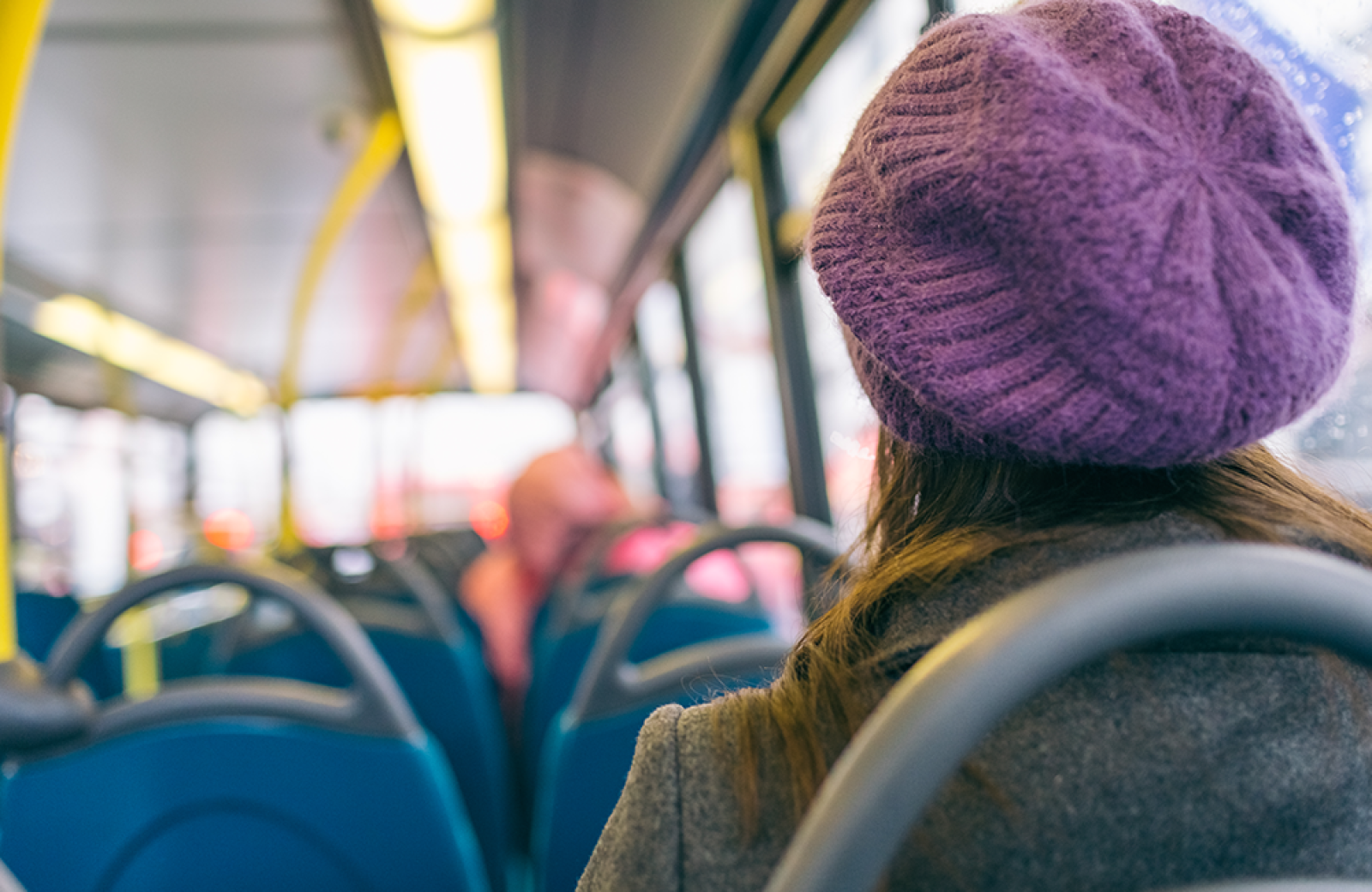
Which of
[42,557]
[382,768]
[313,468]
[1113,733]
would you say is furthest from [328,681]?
[313,468]

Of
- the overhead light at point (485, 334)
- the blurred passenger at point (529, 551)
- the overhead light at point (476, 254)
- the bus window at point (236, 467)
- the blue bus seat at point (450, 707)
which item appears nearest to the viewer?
the blue bus seat at point (450, 707)

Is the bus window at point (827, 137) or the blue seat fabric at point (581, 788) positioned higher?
the bus window at point (827, 137)

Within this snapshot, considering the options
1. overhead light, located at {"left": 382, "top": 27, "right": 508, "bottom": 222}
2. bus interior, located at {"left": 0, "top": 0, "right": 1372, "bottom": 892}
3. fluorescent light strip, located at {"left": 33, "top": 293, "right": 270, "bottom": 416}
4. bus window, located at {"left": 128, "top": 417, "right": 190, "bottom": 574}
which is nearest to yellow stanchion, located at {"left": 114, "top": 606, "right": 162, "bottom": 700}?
bus interior, located at {"left": 0, "top": 0, "right": 1372, "bottom": 892}

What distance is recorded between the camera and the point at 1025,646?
31 centimetres

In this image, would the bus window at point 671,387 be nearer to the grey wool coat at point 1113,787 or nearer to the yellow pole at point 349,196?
the yellow pole at point 349,196

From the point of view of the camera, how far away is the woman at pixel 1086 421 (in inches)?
15.1

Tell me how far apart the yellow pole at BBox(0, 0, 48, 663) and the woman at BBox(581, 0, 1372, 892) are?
0.70 metres

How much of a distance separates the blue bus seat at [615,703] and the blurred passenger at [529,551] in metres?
1.73

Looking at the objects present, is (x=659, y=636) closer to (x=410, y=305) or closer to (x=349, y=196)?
(x=349, y=196)

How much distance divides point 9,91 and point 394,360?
3.19 metres

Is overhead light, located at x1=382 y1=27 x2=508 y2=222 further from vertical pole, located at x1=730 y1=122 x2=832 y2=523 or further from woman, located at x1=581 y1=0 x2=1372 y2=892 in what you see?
woman, located at x1=581 y1=0 x2=1372 y2=892

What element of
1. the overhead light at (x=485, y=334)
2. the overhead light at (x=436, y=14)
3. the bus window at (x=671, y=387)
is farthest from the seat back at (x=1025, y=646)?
the overhead light at (x=485, y=334)

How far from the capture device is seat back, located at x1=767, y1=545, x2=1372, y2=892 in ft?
0.97

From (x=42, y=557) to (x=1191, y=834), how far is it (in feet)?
16.8
